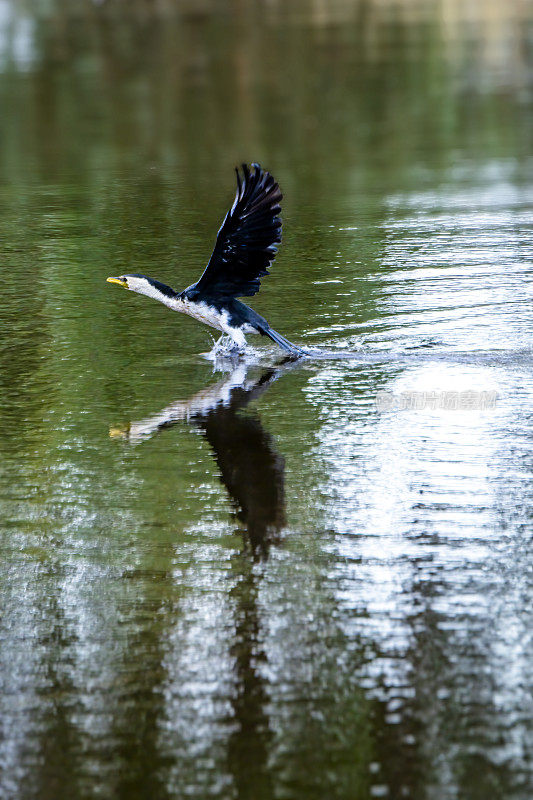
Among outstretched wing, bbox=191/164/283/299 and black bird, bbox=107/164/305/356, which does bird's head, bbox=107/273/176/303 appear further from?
outstretched wing, bbox=191/164/283/299

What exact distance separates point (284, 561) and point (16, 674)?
3.81 ft

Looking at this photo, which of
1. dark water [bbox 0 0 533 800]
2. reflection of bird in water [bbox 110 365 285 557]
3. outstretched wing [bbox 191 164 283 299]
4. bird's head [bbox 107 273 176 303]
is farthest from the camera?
bird's head [bbox 107 273 176 303]

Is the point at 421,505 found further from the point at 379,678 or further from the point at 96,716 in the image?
the point at 96,716

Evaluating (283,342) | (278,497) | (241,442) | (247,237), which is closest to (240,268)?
(247,237)

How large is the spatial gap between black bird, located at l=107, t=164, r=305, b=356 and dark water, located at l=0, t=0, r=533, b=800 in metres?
0.26

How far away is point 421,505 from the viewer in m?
5.50

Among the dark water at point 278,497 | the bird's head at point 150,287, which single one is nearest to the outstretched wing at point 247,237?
the bird's head at point 150,287

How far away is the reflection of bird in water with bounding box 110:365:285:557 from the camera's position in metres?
5.51

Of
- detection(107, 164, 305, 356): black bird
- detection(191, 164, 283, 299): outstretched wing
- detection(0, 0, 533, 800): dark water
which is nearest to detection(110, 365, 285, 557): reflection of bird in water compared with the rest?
detection(0, 0, 533, 800): dark water

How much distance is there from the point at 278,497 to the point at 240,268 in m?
2.39

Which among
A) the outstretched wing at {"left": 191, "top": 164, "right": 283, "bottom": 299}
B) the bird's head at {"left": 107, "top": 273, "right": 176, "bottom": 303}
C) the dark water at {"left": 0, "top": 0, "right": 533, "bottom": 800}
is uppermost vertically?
the outstretched wing at {"left": 191, "top": 164, "right": 283, "bottom": 299}

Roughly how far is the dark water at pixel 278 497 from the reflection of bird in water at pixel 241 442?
0.7 inches

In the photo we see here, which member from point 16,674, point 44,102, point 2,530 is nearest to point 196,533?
point 2,530

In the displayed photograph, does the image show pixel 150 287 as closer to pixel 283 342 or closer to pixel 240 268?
pixel 240 268
